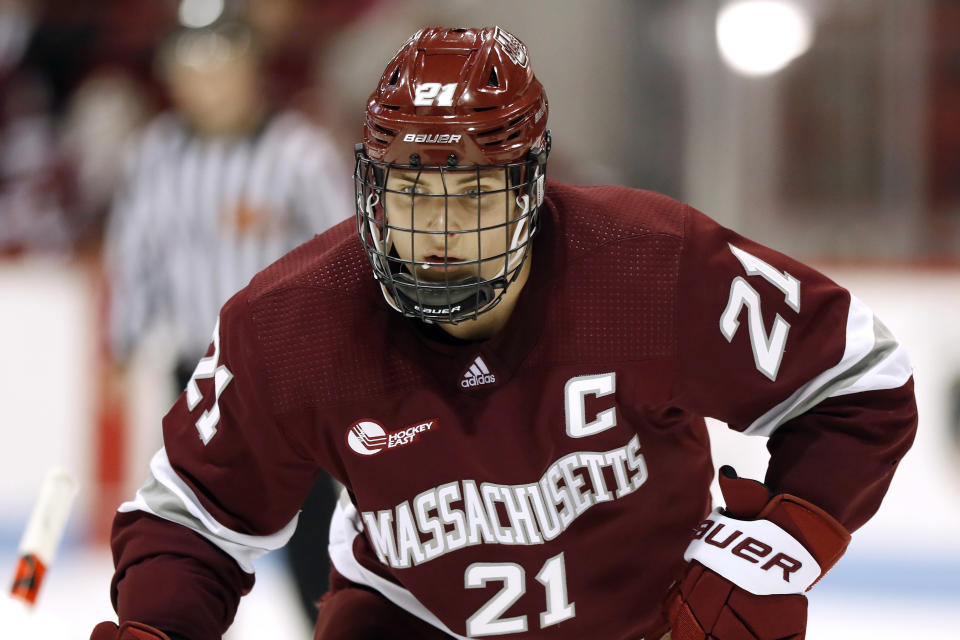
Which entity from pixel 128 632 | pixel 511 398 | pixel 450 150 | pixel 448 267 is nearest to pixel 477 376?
pixel 511 398

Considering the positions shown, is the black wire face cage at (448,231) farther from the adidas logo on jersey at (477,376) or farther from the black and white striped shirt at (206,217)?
the black and white striped shirt at (206,217)

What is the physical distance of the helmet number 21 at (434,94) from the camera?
152 centimetres

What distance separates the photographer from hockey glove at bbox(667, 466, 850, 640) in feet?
4.96

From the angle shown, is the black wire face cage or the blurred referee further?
the blurred referee

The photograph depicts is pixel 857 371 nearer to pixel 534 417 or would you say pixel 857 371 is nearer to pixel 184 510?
pixel 534 417

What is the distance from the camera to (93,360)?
421cm

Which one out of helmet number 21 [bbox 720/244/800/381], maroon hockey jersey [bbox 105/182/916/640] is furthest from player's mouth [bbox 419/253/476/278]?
helmet number 21 [bbox 720/244/800/381]

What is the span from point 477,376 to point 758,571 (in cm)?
44

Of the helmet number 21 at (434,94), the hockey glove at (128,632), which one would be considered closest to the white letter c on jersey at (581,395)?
the helmet number 21 at (434,94)

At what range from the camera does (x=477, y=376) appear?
159 cm

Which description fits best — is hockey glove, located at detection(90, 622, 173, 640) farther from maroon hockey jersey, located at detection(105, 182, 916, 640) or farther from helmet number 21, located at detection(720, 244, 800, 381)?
helmet number 21, located at detection(720, 244, 800, 381)

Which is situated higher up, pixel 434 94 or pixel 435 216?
pixel 434 94

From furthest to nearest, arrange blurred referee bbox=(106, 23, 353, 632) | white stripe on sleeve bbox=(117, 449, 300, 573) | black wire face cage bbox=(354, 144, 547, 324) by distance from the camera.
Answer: blurred referee bbox=(106, 23, 353, 632) → white stripe on sleeve bbox=(117, 449, 300, 573) → black wire face cage bbox=(354, 144, 547, 324)

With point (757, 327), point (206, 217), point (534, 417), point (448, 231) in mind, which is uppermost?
point (448, 231)
